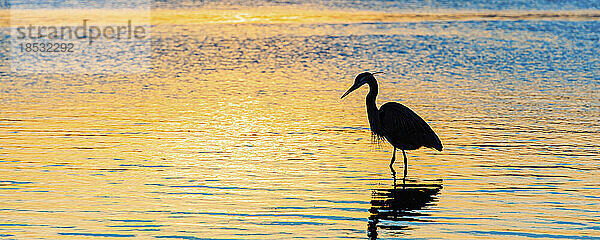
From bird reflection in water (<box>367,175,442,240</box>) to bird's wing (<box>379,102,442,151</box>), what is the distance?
0.63m

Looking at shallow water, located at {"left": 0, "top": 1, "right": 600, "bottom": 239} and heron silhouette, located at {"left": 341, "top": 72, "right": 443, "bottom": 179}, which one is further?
heron silhouette, located at {"left": 341, "top": 72, "right": 443, "bottom": 179}

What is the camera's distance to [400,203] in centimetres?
859

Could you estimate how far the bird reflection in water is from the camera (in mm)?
7793

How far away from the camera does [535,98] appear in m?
15.5

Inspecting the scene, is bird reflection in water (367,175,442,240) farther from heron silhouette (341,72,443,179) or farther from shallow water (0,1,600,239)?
heron silhouette (341,72,443,179)

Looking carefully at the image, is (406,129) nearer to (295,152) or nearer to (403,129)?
(403,129)

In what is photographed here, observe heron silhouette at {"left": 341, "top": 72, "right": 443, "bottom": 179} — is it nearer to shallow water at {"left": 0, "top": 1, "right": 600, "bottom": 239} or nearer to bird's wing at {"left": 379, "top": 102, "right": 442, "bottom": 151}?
bird's wing at {"left": 379, "top": 102, "right": 442, "bottom": 151}

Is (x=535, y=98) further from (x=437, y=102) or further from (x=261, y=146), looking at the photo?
(x=261, y=146)

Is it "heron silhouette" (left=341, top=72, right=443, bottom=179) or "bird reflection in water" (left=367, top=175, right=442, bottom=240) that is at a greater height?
"heron silhouette" (left=341, top=72, right=443, bottom=179)

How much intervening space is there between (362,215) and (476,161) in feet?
8.89

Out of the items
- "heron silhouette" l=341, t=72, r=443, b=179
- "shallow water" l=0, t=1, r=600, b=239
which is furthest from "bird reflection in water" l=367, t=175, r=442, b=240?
"heron silhouette" l=341, t=72, r=443, b=179

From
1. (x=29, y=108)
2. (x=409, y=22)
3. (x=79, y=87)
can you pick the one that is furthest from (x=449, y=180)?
(x=409, y=22)

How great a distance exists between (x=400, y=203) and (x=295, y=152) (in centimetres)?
261

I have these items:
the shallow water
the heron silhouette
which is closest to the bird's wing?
the heron silhouette
